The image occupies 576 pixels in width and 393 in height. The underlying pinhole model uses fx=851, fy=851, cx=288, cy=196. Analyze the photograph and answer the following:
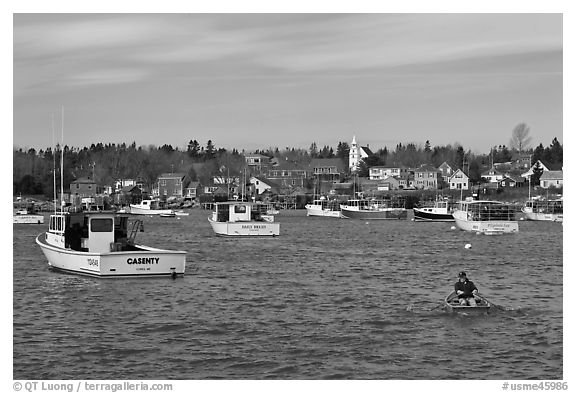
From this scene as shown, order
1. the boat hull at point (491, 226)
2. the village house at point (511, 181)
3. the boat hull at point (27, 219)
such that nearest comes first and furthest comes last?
the boat hull at point (491, 226) → the boat hull at point (27, 219) → the village house at point (511, 181)

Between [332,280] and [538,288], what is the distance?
27.3ft

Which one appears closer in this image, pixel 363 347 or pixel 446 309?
pixel 363 347

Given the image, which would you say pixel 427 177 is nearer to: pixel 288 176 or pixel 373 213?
pixel 288 176

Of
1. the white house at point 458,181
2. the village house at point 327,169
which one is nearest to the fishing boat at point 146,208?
the white house at point 458,181

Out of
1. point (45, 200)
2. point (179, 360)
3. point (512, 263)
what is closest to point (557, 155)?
point (45, 200)

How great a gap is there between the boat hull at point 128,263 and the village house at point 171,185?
129 m

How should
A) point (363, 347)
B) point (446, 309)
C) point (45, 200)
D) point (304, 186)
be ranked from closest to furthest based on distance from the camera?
point (363, 347), point (446, 309), point (45, 200), point (304, 186)

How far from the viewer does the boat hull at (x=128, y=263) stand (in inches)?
1254

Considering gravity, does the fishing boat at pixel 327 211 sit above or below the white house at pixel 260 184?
below

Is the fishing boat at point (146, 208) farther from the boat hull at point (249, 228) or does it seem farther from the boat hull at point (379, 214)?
the boat hull at point (249, 228)

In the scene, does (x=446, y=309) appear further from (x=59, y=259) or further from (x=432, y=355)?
(x=59, y=259)

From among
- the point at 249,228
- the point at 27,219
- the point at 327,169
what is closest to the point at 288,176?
the point at 327,169

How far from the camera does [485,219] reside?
7719 cm

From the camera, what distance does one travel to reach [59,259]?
34.7 meters
